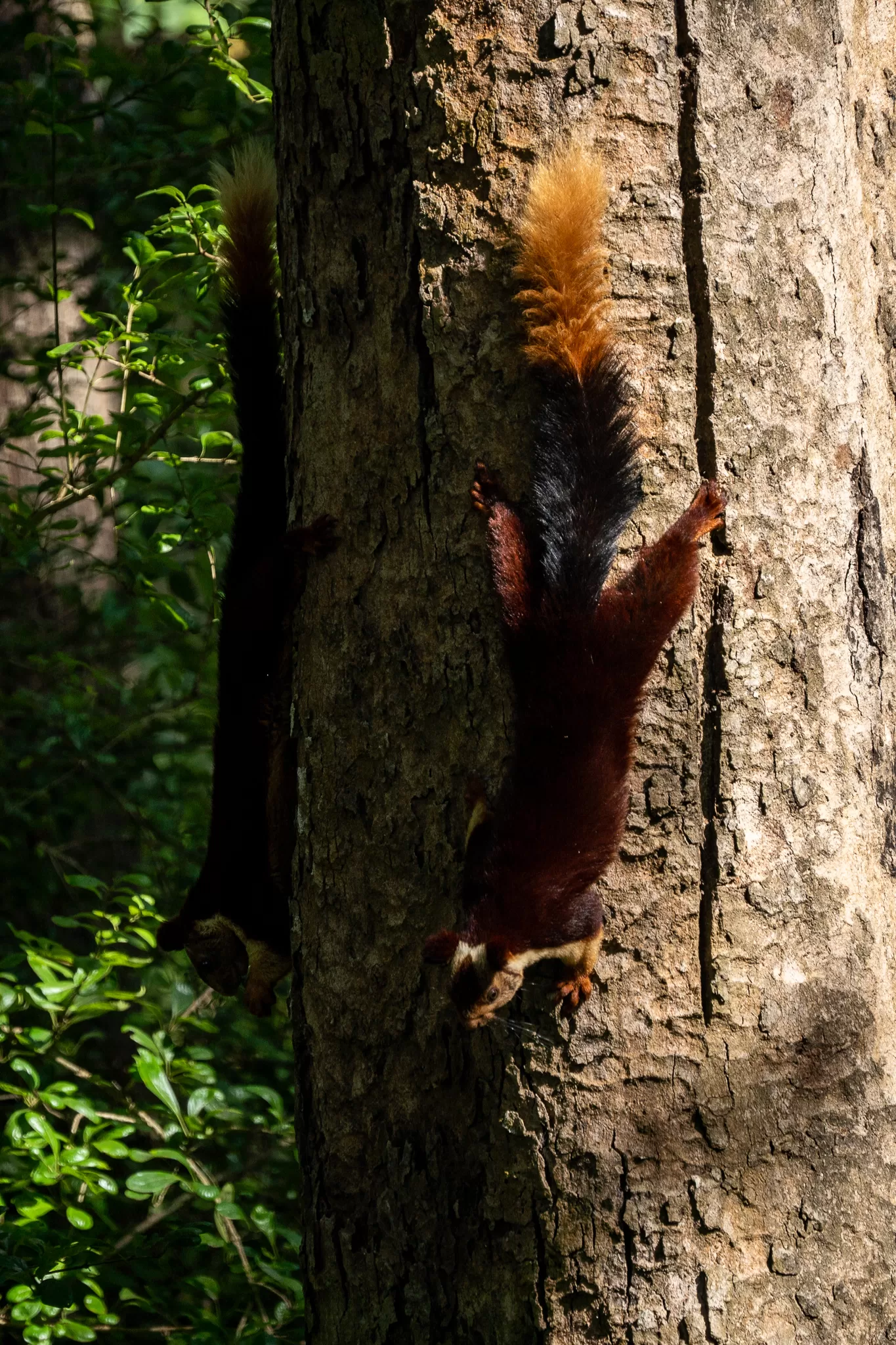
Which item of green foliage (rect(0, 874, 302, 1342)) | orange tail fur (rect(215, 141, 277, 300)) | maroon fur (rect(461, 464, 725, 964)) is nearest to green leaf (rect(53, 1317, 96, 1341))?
green foliage (rect(0, 874, 302, 1342))

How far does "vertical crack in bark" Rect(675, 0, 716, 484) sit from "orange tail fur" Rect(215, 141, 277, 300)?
1362 mm

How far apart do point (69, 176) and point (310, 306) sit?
327 cm

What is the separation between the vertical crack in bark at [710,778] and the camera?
69.8 inches

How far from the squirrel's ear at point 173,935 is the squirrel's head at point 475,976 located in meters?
1.58

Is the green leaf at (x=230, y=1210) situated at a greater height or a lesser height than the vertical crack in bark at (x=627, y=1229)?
lesser

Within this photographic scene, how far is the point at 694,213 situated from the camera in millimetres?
1808

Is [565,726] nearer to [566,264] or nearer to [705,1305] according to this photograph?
[566,264]

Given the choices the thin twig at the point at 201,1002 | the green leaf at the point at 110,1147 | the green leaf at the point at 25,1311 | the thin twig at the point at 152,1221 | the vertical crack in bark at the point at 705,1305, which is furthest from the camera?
the thin twig at the point at 201,1002

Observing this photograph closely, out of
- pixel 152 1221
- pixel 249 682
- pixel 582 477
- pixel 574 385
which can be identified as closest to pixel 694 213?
pixel 574 385

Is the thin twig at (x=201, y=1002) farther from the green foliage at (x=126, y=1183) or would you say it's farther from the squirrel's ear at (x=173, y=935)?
the squirrel's ear at (x=173, y=935)

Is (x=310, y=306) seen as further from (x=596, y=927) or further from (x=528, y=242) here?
(x=596, y=927)

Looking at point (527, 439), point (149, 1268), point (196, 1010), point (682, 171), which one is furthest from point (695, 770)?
point (196, 1010)


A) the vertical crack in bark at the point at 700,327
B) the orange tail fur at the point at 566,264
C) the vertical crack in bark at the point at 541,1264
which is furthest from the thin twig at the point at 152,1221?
the orange tail fur at the point at 566,264

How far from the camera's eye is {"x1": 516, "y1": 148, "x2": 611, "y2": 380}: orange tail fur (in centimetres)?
174
